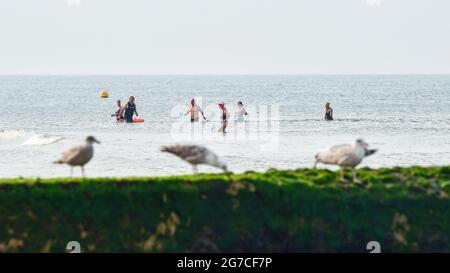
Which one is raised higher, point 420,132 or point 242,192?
point 242,192

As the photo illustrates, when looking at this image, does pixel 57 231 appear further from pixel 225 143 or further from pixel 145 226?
pixel 225 143

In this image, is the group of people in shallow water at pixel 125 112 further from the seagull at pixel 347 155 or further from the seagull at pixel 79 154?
the seagull at pixel 347 155

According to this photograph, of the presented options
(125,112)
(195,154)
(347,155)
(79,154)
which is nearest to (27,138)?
(125,112)

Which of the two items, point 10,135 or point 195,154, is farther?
point 10,135

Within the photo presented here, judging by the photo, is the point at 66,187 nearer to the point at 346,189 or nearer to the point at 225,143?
the point at 346,189

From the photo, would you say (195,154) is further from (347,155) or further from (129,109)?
(129,109)

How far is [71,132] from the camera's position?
60.3 metres

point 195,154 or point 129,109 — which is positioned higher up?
point 195,154

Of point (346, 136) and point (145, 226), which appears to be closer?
point (145, 226)

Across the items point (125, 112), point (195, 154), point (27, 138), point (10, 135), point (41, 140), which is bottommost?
point (10, 135)

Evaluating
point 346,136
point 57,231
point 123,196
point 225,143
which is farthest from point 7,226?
point 346,136
